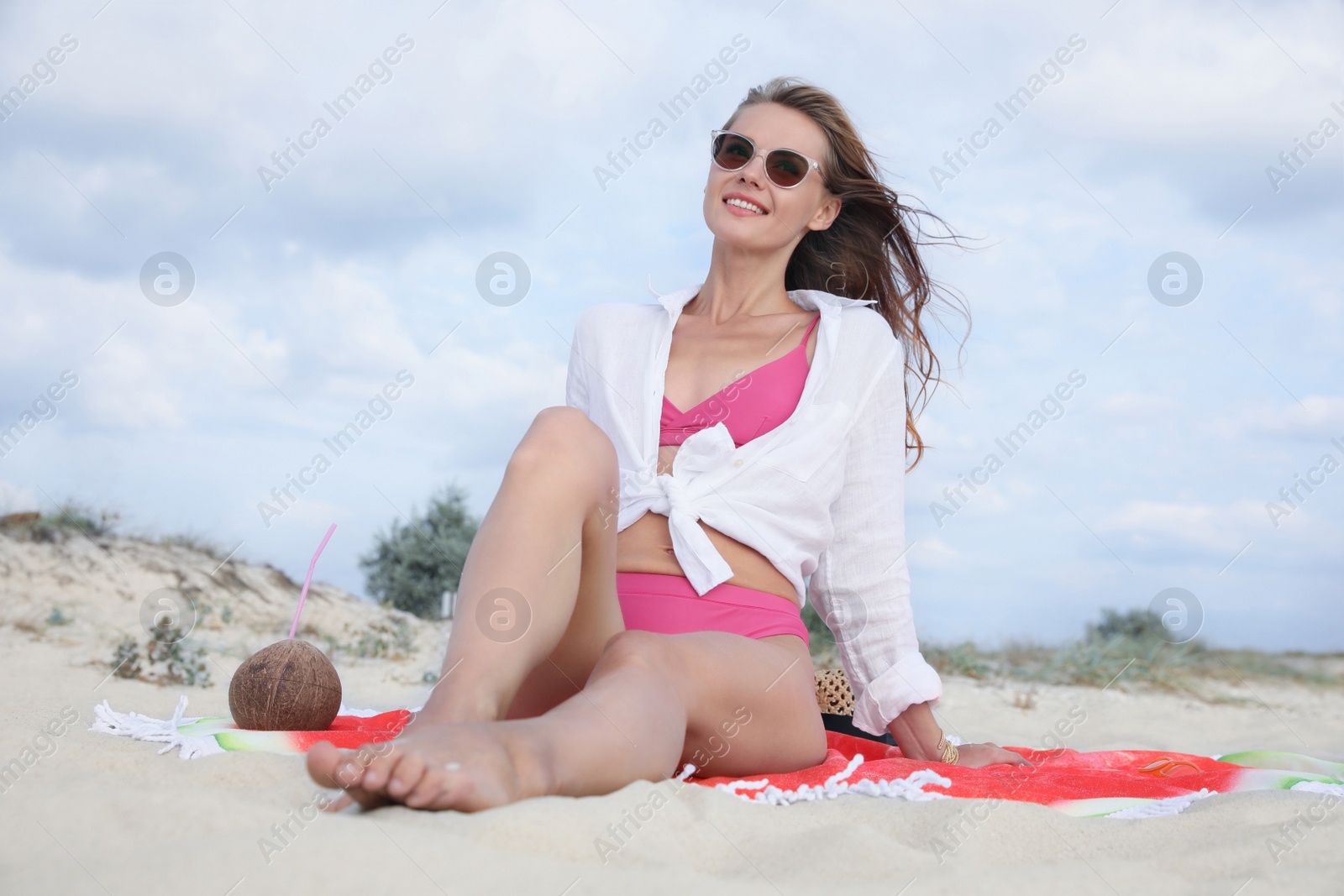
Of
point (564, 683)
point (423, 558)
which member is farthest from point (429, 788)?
point (423, 558)

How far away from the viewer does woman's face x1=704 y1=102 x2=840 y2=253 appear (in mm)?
2797

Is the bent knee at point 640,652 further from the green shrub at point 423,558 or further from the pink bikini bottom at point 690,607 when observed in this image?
the green shrub at point 423,558

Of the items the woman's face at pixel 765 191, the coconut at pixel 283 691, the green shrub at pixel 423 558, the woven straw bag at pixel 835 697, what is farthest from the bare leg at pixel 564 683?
the green shrub at pixel 423 558

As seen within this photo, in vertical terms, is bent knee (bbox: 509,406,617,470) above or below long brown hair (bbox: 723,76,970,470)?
below

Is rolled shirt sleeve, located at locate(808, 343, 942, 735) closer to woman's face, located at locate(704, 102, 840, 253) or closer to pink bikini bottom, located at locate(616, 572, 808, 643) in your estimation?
pink bikini bottom, located at locate(616, 572, 808, 643)

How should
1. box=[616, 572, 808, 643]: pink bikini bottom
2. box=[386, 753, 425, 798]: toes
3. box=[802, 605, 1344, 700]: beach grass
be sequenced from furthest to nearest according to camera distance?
box=[802, 605, 1344, 700]: beach grass → box=[616, 572, 808, 643]: pink bikini bottom → box=[386, 753, 425, 798]: toes

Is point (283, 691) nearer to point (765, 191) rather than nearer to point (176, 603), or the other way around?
point (765, 191)

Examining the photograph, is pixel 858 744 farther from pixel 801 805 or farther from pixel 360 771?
pixel 360 771

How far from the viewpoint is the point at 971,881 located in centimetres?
128

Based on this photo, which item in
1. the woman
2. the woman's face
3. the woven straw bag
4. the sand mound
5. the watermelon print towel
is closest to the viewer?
the woman

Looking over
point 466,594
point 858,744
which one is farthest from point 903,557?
point 466,594

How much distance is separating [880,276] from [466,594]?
2.08 m

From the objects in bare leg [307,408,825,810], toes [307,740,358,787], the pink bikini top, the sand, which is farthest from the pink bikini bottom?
toes [307,740,358,787]

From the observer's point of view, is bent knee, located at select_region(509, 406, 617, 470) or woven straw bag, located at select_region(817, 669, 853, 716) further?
woven straw bag, located at select_region(817, 669, 853, 716)
